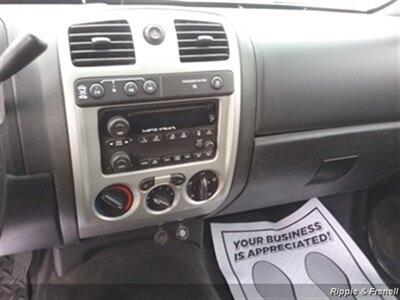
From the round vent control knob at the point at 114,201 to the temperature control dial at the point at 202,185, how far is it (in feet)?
0.32

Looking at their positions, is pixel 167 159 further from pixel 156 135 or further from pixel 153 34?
pixel 153 34

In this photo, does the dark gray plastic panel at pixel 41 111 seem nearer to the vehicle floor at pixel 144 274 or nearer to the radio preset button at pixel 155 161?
the radio preset button at pixel 155 161

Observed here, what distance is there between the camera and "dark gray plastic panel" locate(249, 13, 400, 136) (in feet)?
2.49

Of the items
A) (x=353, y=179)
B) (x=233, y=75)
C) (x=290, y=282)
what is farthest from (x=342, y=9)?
(x=290, y=282)

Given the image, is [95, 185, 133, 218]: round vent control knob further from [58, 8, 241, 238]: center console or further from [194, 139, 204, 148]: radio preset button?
[194, 139, 204, 148]: radio preset button

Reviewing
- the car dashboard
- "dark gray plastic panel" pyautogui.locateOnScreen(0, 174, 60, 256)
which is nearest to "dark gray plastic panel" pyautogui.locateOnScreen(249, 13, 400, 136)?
the car dashboard

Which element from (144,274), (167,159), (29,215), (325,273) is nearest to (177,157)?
(167,159)

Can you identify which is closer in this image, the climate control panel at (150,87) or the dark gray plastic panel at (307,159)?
the climate control panel at (150,87)

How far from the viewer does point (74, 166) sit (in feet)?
2.01

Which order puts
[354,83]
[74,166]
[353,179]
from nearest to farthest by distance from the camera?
[74,166] < [354,83] < [353,179]

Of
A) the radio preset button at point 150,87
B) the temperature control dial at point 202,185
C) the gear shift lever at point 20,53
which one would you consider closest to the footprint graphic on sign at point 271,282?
the temperature control dial at point 202,185

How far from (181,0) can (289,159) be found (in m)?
0.34

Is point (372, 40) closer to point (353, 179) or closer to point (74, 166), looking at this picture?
point (353, 179)

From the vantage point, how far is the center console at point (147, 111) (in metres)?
0.59
